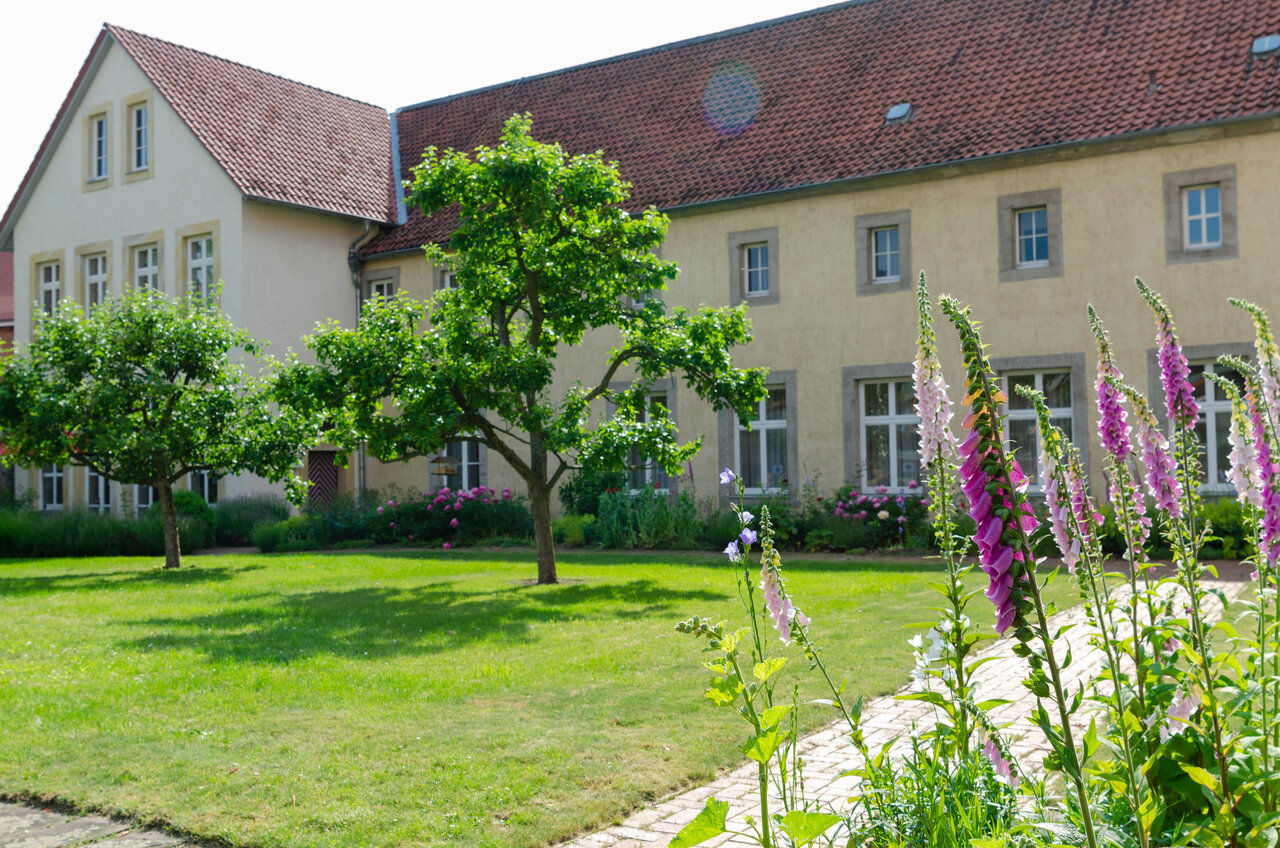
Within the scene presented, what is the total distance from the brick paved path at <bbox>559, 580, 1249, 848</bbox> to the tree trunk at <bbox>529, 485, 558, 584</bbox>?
7.40m

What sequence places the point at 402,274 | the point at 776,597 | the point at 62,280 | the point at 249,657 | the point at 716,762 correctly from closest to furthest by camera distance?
the point at 776,597 < the point at 716,762 < the point at 249,657 < the point at 402,274 < the point at 62,280

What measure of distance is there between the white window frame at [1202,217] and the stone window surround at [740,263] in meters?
6.77

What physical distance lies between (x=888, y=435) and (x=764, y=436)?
240cm

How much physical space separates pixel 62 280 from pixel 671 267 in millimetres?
20823

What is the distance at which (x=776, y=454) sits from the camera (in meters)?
20.9

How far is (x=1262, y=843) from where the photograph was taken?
2.73m

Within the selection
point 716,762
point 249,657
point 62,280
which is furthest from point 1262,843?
point 62,280

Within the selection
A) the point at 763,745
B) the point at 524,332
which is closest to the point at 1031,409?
the point at 524,332

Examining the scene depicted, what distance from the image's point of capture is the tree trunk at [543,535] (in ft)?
46.5

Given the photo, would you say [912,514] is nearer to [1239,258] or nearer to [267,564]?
[1239,258]

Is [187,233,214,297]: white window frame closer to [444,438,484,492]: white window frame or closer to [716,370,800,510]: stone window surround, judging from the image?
[444,438,484,492]: white window frame

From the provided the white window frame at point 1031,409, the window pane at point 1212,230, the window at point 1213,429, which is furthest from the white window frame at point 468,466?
the window pane at point 1212,230

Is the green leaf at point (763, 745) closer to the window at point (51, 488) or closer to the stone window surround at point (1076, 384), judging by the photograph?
the stone window surround at point (1076, 384)

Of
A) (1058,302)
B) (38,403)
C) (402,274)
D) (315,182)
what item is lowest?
(38,403)
